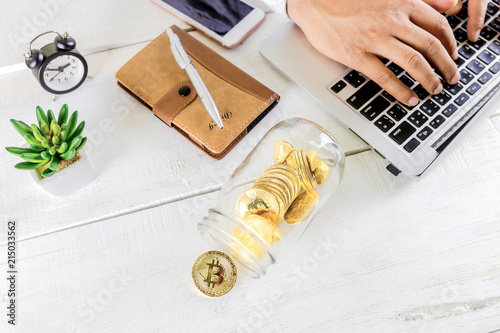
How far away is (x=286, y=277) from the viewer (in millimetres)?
648

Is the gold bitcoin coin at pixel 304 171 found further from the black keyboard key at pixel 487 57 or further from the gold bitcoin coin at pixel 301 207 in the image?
the black keyboard key at pixel 487 57

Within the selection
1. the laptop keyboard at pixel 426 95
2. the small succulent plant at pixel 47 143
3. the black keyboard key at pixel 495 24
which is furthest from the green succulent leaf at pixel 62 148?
the black keyboard key at pixel 495 24

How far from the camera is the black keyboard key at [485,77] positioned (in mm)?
735

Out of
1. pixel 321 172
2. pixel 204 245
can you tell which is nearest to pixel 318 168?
pixel 321 172

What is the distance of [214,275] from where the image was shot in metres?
0.64

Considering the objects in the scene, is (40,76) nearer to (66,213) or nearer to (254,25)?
(66,213)

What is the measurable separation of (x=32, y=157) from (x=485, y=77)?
74cm

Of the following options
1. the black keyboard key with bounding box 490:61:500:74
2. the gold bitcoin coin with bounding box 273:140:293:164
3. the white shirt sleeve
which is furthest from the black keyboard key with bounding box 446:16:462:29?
the gold bitcoin coin with bounding box 273:140:293:164

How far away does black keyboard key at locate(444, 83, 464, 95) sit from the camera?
2.38 ft

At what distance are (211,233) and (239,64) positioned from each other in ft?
1.10

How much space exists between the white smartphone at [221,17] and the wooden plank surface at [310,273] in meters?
0.31

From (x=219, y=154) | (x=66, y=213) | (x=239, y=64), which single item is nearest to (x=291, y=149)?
(x=219, y=154)

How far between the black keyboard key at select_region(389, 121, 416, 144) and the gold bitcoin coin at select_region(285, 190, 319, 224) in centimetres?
17

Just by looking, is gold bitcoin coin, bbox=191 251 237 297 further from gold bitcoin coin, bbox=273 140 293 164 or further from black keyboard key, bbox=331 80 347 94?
black keyboard key, bbox=331 80 347 94
